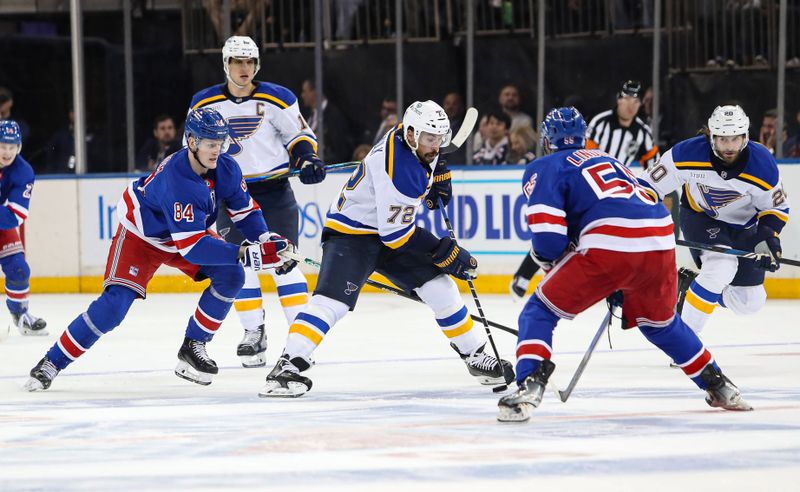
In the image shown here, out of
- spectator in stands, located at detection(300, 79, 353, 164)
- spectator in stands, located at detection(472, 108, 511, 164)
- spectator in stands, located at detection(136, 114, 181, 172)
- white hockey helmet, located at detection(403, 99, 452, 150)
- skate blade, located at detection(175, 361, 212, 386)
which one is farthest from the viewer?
spectator in stands, located at detection(136, 114, 181, 172)

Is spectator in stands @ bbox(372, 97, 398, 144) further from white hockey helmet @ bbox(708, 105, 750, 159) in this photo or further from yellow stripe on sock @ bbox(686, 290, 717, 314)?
white hockey helmet @ bbox(708, 105, 750, 159)

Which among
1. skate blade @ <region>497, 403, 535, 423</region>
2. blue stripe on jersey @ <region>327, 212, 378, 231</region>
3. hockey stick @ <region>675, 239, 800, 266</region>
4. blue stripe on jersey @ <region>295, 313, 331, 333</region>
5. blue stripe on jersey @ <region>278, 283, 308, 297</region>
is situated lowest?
skate blade @ <region>497, 403, 535, 423</region>

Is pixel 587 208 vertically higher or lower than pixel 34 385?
higher

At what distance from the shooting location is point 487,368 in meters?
4.77

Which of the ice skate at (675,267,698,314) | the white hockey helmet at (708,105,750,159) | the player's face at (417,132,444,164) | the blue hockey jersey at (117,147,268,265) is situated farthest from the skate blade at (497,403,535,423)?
the ice skate at (675,267,698,314)

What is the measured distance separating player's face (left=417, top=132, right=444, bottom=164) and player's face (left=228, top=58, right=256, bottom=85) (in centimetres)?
141

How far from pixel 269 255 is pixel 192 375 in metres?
0.57

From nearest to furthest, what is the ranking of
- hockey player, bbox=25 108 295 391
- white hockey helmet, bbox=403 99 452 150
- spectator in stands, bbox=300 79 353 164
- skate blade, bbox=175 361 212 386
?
white hockey helmet, bbox=403 99 452 150 → hockey player, bbox=25 108 295 391 → skate blade, bbox=175 361 212 386 → spectator in stands, bbox=300 79 353 164

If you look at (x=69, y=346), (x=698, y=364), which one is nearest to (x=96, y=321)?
(x=69, y=346)

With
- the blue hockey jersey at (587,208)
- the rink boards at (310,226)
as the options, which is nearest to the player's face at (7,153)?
the rink boards at (310,226)

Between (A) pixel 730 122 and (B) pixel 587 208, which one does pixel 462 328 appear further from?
(A) pixel 730 122

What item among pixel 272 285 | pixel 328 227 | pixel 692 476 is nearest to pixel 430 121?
pixel 328 227

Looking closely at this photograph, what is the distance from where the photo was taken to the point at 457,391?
470 cm

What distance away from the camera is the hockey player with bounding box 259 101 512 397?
4438mm
